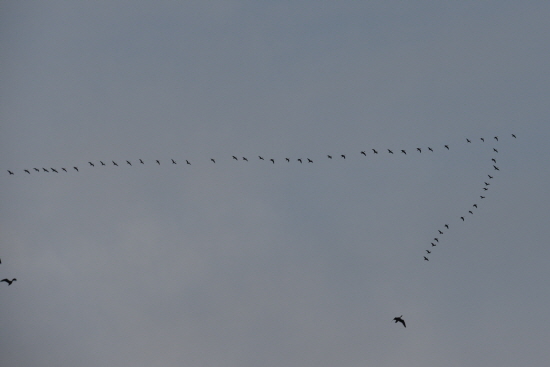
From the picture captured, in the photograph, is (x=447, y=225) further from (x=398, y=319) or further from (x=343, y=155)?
(x=398, y=319)

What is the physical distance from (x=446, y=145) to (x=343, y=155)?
70.5 ft

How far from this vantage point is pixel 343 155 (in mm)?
129750

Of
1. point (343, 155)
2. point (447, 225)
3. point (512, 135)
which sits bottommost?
point (447, 225)

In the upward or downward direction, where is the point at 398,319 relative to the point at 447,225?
downward

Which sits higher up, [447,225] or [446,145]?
[446,145]

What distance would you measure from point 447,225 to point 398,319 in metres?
40.2

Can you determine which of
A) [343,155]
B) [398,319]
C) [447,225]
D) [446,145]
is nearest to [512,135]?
[446,145]

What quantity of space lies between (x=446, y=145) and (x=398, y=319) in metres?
45.5

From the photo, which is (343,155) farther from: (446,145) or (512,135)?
(512,135)

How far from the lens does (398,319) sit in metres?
99.4

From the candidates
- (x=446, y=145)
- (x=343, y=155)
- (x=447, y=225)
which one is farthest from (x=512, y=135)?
(x=343, y=155)

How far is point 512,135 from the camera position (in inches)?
5192

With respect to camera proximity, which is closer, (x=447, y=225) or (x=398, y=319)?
(x=398, y=319)

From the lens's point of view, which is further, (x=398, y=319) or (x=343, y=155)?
(x=343, y=155)
